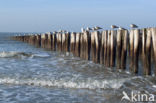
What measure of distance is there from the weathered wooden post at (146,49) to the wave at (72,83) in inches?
29.5

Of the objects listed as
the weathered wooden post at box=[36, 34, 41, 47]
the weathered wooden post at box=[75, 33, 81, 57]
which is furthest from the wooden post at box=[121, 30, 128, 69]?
the weathered wooden post at box=[36, 34, 41, 47]

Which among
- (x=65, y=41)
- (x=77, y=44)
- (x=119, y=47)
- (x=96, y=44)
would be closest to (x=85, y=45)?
(x=77, y=44)

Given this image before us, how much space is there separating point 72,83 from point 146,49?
8.36 ft

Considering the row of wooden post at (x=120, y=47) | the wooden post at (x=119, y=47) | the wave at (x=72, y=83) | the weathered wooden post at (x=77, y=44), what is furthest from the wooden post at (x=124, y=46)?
the weathered wooden post at (x=77, y=44)

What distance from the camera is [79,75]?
405 inches

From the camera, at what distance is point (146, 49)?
29.2 ft

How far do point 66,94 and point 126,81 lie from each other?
2284mm

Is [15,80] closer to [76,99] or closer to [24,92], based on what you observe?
[24,92]

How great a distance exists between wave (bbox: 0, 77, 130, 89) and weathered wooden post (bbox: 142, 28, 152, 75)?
29.5 inches

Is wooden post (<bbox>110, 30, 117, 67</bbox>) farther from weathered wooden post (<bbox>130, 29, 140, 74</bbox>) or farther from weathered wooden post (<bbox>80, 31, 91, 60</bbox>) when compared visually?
weathered wooden post (<bbox>80, 31, 91, 60</bbox>)

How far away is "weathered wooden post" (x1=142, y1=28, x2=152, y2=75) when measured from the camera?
8.77m

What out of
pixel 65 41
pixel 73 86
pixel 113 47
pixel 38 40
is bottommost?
pixel 73 86

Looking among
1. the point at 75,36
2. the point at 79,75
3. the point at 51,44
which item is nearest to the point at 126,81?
the point at 79,75

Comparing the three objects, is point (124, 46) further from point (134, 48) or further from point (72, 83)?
point (72, 83)
